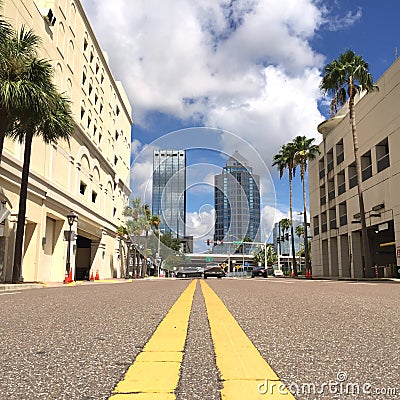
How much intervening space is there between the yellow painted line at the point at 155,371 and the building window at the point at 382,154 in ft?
99.4

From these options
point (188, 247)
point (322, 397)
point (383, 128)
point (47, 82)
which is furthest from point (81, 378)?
point (188, 247)

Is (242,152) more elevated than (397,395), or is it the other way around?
(242,152)

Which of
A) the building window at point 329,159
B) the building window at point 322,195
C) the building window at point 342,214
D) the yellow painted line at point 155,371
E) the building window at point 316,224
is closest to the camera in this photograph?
the yellow painted line at point 155,371

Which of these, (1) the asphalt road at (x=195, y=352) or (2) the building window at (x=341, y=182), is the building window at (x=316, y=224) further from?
(1) the asphalt road at (x=195, y=352)

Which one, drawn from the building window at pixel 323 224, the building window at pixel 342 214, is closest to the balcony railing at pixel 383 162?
the building window at pixel 342 214

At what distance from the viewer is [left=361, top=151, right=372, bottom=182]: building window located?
34.5 meters

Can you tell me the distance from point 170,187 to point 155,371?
52.7 m

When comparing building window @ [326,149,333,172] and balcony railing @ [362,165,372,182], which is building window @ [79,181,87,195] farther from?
building window @ [326,149,333,172]

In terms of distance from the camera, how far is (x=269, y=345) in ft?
11.5

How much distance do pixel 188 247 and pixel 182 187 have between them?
1577 inches

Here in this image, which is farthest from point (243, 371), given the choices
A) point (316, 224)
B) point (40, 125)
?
point (316, 224)

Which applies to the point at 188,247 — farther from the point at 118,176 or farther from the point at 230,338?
the point at 230,338

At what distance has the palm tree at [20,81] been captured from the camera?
49.8ft

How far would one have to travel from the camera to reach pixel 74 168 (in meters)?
33.3
